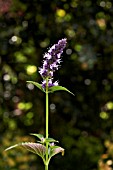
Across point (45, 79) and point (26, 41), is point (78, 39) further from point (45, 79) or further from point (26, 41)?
point (45, 79)

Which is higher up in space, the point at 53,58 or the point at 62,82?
the point at 62,82

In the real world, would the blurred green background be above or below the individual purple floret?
above

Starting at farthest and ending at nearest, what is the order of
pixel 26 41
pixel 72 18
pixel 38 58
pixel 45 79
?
pixel 38 58 < pixel 26 41 < pixel 72 18 < pixel 45 79

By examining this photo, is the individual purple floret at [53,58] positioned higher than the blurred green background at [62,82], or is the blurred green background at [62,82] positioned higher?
the blurred green background at [62,82]

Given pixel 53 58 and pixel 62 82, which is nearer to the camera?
pixel 53 58

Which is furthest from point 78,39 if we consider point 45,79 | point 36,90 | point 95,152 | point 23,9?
point 45,79

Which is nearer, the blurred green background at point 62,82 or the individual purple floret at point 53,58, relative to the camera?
the individual purple floret at point 53,58

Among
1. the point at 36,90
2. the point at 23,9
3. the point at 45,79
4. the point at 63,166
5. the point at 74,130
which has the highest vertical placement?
the point at 23,9

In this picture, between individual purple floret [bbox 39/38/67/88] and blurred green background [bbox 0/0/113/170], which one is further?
blurred green background [bbox 0/0/113/170]
